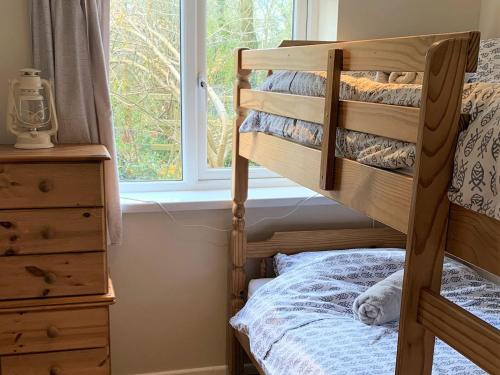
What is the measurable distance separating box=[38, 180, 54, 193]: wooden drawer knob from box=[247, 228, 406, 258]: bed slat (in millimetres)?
892

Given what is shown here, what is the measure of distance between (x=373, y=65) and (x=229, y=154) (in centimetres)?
145

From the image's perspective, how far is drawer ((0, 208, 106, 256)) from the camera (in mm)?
1720

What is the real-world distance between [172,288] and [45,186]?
0.84 m

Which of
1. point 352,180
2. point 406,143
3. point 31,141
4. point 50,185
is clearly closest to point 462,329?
point 406,143

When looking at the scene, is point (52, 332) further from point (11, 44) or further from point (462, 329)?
point (462, 329)

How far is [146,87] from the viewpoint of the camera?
2406 mm

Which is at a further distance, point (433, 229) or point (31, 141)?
point (31, 141)

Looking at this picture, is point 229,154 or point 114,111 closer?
point 114,111

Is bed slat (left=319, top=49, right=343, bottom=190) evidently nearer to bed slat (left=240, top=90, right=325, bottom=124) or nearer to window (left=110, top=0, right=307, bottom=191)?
bed slat (left=240, top=90, right=325, bottom=124)

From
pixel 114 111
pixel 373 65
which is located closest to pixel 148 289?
pixel 114 111

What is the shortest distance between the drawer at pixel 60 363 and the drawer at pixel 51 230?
0.34 metres

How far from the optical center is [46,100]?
201 centimetres

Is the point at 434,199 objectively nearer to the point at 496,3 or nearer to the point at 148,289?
the point at 148,289

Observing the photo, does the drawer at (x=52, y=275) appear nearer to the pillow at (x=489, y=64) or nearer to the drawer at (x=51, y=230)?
the drawer at (x=51, y=230)
